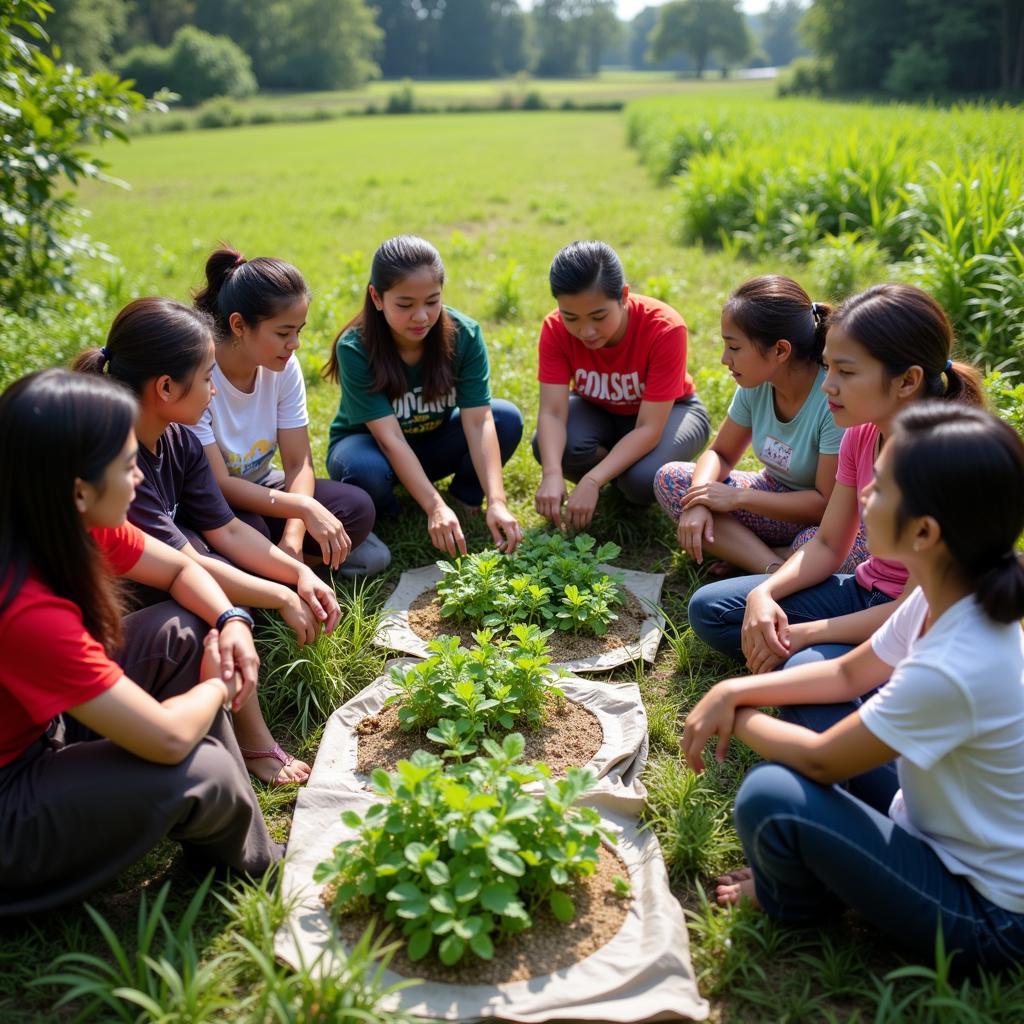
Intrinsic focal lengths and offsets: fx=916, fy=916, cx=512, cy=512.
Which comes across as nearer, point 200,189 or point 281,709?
point 281,709

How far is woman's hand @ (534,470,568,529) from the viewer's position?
12.2 ft

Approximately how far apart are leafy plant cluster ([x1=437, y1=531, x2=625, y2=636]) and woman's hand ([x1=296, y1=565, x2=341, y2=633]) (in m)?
0.51

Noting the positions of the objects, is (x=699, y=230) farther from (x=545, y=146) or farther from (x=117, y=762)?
(x=545, y=146)

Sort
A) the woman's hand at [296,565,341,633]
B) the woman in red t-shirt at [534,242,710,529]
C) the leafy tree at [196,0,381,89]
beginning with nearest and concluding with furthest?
the woman's hand at [296,565,341,633], the woman in red t-shirt at [534,242,710,529], the leafy tree at [196,0,381,89]

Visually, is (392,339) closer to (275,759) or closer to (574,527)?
(574,527)

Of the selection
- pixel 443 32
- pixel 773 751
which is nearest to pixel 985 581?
pixel 773 751

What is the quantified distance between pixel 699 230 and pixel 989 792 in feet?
28.3

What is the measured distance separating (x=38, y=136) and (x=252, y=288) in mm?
3562

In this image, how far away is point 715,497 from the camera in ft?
11.0

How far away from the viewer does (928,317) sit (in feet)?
8.08

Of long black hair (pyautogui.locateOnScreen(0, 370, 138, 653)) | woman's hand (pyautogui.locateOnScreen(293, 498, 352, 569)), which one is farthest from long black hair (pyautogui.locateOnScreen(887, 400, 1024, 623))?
woman's hand (pyautogui.locateOnScreen(293, 498, 352, 569))

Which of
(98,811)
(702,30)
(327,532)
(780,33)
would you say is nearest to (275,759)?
(98,811)

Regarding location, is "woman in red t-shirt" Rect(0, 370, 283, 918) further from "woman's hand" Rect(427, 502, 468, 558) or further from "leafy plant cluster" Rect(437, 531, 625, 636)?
"woman's hand" Rect(427, 502, 468, 558)

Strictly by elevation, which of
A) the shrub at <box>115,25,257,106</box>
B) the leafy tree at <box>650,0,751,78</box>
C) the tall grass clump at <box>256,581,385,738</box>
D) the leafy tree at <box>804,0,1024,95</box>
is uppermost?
the leafy tree at <box>650,0,751,78</box>
